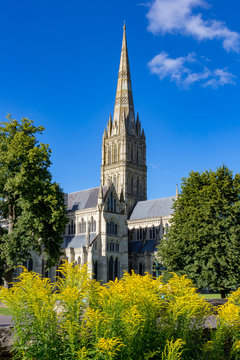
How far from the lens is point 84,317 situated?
9.79 metres

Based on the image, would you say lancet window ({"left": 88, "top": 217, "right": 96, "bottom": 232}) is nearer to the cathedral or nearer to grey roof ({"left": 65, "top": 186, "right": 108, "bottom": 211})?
the cathedral

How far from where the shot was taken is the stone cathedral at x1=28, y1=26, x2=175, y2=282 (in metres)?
70.0

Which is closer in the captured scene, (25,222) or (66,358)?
(66,358)

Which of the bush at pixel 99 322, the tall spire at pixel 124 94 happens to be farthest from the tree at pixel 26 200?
the tall spire at pixel 124 94

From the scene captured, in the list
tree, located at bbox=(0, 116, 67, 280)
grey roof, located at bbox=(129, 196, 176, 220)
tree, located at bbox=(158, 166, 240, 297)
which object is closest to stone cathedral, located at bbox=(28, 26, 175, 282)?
grey roof, located at bbox=(129, 196, 176, 220)

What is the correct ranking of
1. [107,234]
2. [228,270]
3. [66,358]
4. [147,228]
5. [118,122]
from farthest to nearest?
[118,122] < [147,228] < [107,234] < [228,270] < [66,358]

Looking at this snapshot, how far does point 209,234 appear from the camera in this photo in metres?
34.3

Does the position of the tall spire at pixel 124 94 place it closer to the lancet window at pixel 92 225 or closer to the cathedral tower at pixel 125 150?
the cathedral tower at pixel 125 150

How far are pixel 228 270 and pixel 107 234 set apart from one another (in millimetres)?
39672

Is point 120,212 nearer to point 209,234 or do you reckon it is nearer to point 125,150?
point 125,150

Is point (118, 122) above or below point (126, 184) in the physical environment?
above

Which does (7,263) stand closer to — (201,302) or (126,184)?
(201,302)

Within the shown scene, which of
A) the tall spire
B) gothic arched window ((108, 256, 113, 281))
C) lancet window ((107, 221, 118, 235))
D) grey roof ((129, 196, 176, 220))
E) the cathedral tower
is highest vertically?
the tall spire

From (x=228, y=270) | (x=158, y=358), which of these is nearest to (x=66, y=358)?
(x=158, y=358)
